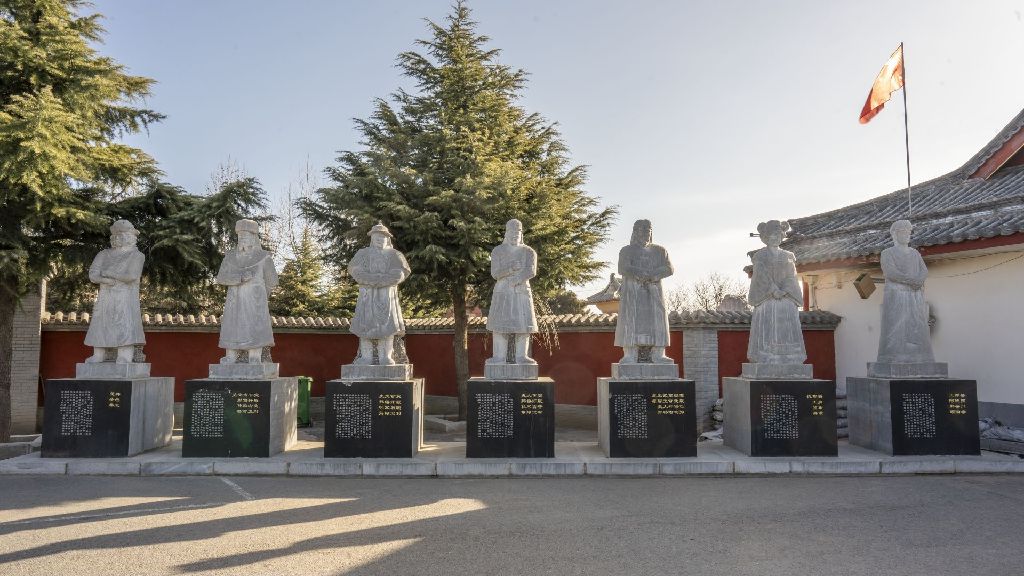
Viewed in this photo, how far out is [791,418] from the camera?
834 cm

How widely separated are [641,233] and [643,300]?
90 cm

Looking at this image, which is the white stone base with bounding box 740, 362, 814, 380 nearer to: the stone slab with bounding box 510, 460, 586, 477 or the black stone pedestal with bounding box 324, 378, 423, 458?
the stone slab with bounding box 510, 460, 586, 477

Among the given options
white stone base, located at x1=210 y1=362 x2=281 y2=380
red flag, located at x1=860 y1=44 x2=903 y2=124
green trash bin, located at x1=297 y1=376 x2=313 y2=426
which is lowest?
green trash bin, located at x1=297 y1=376 x2=313 y2=426

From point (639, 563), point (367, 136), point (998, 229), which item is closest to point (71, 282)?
point (367, 136)

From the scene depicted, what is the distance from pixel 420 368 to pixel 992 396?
1159 centimetres

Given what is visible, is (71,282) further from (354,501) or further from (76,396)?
(354,501)

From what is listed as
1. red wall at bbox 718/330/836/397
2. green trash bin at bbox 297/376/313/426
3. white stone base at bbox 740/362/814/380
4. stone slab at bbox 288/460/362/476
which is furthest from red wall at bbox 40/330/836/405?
stone slab at bbox 288/460/362/476

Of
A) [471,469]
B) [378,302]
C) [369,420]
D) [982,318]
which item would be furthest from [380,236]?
[982,318]

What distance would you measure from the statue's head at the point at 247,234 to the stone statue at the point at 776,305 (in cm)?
690

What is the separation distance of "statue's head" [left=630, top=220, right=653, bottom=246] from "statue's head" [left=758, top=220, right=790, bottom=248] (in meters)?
1.56

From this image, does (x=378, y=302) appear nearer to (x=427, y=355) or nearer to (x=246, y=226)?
(x=246, y=226)

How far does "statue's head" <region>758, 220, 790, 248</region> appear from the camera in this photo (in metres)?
8.73

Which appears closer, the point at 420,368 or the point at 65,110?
the point at 65,110

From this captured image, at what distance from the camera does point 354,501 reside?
6.51m
